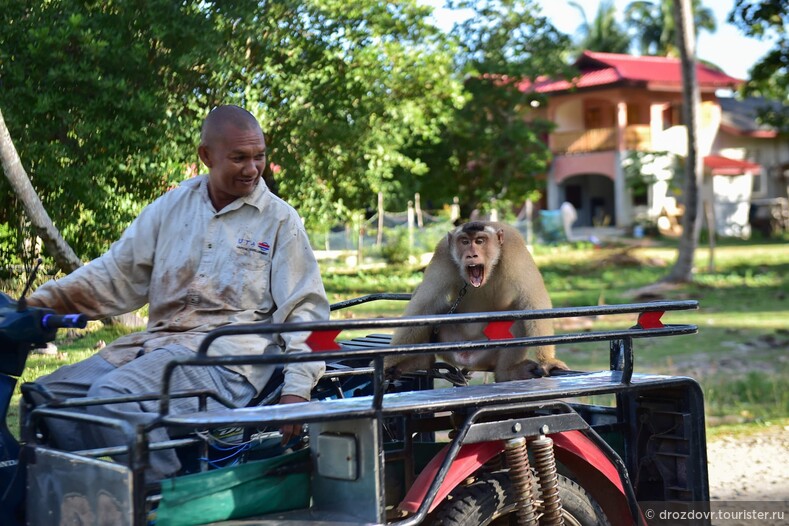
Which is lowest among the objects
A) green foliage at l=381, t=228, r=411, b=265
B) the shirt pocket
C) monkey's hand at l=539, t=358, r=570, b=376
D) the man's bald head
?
monkey's hand at l=539, t=358, r=570, b=376

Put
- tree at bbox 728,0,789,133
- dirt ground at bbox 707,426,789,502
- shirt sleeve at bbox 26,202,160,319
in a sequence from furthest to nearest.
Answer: tree at bbox 728,0,789,133
dirt ground at bbox 707,426,789,502
shirt sleeve at bbox 26,202,160,319

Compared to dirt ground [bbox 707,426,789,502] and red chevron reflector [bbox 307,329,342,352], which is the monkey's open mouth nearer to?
dirt ground [bbox 707,426,789,502]

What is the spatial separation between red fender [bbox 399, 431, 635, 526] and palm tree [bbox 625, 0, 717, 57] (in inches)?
1825

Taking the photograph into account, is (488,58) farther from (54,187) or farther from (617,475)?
(617,475)

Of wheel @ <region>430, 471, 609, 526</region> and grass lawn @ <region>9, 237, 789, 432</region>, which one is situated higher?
wheel @ <region>430, 471, 609, 526</region>

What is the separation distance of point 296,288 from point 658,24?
49.7 metres

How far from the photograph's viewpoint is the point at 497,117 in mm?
21234

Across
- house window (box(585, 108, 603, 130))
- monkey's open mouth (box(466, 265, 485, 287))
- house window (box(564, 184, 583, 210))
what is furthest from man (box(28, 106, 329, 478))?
house window (box(564, 184, 583, 210))

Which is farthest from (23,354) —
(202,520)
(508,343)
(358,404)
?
(508,343)

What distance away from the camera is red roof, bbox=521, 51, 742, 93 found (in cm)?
3300

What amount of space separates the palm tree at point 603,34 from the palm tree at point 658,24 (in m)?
1.11

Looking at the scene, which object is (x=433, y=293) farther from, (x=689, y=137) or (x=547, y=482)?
(x=689, y=137)

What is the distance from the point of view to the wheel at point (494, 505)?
3174 mm

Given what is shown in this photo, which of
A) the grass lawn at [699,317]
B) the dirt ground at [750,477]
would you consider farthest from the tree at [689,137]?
the dirt ground at [750,477]
